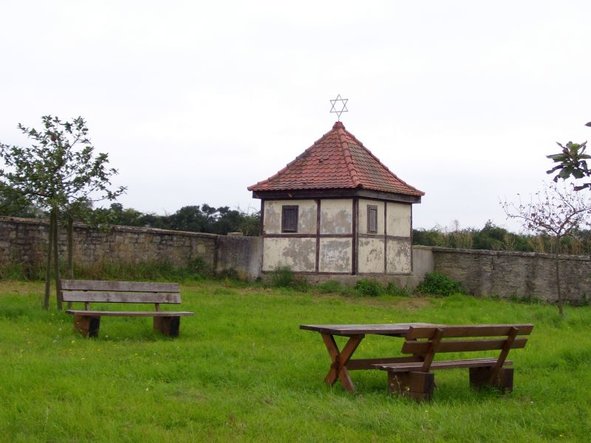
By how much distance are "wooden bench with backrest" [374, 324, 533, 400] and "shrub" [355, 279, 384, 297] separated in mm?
13133

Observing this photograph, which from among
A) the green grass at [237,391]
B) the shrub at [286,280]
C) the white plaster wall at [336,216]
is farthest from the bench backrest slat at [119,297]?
the white plaster wall at [336,216]

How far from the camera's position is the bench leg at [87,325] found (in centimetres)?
1115

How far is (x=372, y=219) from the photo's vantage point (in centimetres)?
2328

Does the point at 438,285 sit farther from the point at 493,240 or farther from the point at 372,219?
the point at 493,240

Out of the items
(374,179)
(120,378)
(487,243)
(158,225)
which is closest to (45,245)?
(374,179)

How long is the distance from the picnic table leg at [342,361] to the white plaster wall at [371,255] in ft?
47.3

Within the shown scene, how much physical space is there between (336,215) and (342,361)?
48.7 feet

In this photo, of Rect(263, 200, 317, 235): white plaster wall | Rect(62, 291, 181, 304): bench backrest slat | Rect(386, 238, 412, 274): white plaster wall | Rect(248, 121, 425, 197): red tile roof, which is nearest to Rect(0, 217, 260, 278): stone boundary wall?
Answer: Rect(263, 200, 317, 235): white plaster wall

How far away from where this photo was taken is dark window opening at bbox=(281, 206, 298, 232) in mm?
23406

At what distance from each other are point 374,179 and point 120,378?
16420 mm

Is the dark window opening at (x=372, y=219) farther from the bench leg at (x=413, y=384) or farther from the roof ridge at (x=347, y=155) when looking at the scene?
the bench leg at (x=413, y=384)

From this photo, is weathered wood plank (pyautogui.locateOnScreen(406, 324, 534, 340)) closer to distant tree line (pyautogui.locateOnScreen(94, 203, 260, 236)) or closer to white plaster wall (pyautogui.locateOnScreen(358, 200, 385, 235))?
white plaster wall (pyautogui.locateOnScreen(358, 200, 385, 235))

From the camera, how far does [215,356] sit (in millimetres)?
9758

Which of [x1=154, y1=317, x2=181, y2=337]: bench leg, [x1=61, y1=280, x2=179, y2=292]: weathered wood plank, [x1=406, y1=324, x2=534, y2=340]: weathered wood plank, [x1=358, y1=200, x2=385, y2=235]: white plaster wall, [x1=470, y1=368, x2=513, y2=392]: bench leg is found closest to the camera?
[x1=406, y1=324, x2=534, y2=340]: weathered wood plank
